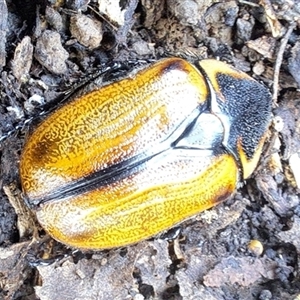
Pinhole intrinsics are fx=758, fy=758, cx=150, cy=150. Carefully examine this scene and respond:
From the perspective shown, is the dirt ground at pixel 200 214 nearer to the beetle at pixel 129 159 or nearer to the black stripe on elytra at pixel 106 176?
the beetle at pixel 129 159

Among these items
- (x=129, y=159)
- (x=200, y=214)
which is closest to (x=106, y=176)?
(x=129, y=159)

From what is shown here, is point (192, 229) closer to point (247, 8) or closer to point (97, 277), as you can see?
point (97, 277)

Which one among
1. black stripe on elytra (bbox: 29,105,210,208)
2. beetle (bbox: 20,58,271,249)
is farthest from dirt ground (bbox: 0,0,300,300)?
black stripe on elytra (bbox: 29,105,210,208)

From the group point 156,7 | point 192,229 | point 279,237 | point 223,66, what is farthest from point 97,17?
point 279,237

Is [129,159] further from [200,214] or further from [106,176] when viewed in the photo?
[200,214]

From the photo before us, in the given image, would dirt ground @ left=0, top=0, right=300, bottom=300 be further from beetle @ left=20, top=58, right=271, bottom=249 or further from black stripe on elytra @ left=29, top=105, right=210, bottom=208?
black stripe on elytra @ left=29, top=105, right=210, bottom=208

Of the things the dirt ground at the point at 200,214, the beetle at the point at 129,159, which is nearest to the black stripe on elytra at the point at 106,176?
the beetle at the point at 129,159
